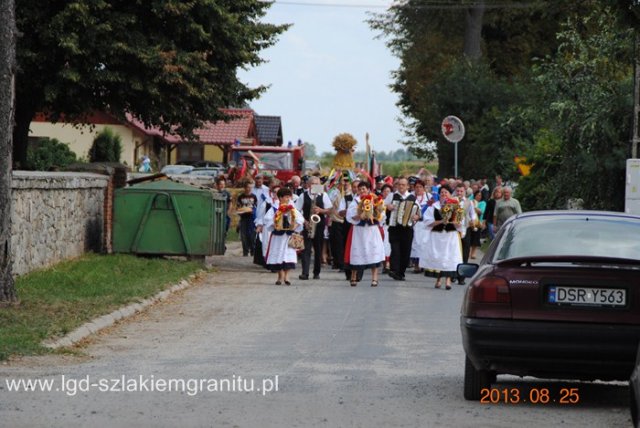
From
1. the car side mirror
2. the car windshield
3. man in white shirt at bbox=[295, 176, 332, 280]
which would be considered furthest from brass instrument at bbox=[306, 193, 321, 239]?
the car windshield

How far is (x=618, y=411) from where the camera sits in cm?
988

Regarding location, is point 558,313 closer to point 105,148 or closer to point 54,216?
point 54,216

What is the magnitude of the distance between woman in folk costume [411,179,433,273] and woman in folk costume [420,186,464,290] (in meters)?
0.40

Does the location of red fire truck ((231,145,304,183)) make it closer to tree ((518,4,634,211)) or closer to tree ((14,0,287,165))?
tree ((518,4,634,211))

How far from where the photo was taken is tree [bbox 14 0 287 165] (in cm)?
2811

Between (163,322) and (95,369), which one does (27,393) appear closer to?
(95,369)

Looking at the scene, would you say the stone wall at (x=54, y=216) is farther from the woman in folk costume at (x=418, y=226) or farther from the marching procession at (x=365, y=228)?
the woman in folk costume at (x=418, y=226)

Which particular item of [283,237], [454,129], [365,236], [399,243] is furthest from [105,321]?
[454,129]

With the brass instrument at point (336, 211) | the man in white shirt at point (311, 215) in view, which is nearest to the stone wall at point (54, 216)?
the man in white shirt at point (311, 215)

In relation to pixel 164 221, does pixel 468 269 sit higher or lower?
higher

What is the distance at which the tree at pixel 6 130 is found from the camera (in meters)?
15.6

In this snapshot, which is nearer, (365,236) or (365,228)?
(365,236)

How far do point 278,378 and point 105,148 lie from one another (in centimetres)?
4923

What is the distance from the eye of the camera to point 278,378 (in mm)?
11203
